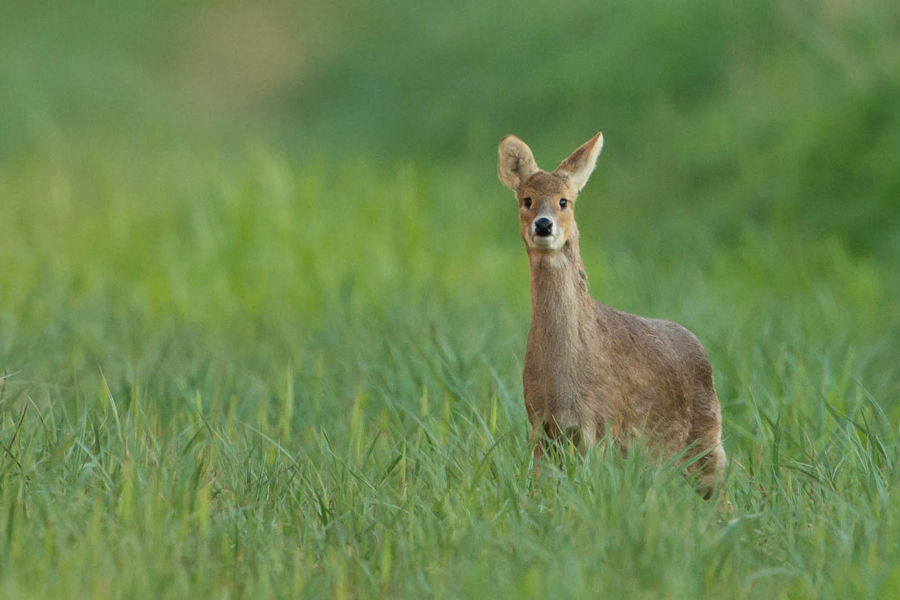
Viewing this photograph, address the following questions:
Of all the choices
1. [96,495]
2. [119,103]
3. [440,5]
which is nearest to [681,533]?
[96,495]

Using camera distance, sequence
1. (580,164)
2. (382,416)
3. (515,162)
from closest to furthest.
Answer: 1. (580,164)
2. (515,162)
3. (382,416)

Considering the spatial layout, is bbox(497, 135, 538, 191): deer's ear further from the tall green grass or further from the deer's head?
the tall green grass

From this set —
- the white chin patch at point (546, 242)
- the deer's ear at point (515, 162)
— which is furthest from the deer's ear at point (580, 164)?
the white chin patch at point (546, 242)

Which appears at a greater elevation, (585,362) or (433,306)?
(585,362)

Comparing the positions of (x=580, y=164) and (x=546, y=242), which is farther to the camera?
(x=580, y=164)

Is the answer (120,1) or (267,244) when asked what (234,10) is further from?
(267,244)

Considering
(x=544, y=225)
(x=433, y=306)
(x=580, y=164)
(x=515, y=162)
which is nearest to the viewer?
(x=544, y=225)

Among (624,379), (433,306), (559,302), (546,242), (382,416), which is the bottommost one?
(382,416)

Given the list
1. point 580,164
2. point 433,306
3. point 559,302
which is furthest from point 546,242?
point 433,306

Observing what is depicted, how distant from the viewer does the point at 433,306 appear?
256 inches

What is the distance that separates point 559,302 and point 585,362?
18 centimetres

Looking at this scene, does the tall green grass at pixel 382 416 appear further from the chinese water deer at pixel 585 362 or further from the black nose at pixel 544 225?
the black nose at pixel 544 225

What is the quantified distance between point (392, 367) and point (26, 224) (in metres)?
4.66

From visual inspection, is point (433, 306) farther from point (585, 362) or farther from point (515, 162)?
point (585, 362)
